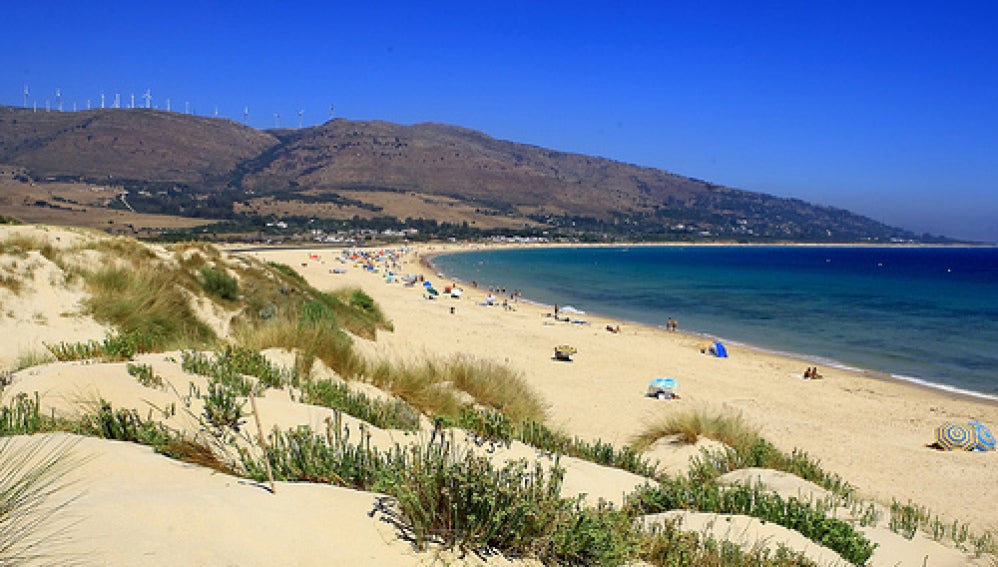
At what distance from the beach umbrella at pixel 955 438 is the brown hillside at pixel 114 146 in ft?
493

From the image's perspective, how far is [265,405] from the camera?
13.8 feet

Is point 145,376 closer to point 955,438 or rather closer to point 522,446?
point 522,446

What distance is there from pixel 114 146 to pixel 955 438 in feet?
596

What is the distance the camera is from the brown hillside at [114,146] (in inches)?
5527

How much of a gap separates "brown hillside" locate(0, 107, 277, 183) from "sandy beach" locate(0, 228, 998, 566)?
464 feet

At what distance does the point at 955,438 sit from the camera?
1195 centimetres

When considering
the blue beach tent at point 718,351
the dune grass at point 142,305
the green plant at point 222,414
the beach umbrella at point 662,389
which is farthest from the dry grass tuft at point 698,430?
the blue beach tent at point 718,351

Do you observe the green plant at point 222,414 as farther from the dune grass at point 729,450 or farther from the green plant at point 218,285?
the green plant at point 218,285

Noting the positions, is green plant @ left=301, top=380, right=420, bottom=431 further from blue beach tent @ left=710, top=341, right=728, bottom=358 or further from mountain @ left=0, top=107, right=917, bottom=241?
mountain @ left=0, top=107, right=917, bottom=241

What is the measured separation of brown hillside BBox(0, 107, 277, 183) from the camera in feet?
461

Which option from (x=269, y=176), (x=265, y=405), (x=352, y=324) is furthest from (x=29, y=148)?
(x=265, y=405)

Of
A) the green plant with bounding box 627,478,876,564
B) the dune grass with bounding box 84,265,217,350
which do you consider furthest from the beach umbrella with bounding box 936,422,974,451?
the dune grass with bounding box 84,265,217,350

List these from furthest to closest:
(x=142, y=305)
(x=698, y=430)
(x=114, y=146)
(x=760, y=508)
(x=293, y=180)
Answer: (x=293, y=180) < (x=114, y=146) < (x=142, y=305) < (x=698, y=430) < (x=760, y=508)

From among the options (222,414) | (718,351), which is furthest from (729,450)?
(718,351)
